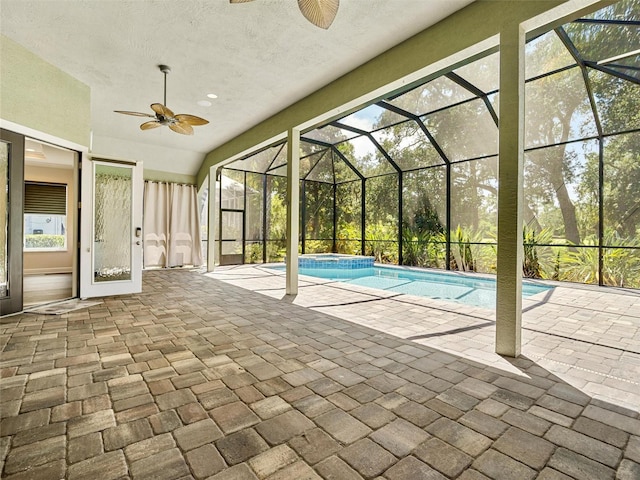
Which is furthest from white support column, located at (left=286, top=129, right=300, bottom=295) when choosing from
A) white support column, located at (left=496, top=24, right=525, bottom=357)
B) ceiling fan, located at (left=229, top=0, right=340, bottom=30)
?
white support column, located at (left=496, top=24, right=525, bottom=357)

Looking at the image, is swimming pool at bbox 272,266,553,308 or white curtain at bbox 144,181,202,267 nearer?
swimming pool at bbox 272,266,553,308

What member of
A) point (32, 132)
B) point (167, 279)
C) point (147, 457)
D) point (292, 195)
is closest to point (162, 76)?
point (32, 132)

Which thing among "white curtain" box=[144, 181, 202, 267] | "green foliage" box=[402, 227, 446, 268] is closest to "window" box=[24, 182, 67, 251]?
"white curtain" box=[144, 181, 202, 267]

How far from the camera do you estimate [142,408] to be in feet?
5.92

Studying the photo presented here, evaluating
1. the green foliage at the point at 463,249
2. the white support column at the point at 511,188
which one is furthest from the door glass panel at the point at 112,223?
the green foliage at the point at 463,249

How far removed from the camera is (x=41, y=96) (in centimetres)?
398

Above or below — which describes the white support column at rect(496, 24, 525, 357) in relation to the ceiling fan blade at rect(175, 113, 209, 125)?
below

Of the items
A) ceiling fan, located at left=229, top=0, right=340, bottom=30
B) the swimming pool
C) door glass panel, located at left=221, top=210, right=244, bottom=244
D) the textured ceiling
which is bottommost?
the swimming pool

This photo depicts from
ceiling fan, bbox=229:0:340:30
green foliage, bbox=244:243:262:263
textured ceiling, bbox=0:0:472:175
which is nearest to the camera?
ceiling fan, bbox=229:0:340:30

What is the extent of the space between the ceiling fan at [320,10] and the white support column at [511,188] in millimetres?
1550

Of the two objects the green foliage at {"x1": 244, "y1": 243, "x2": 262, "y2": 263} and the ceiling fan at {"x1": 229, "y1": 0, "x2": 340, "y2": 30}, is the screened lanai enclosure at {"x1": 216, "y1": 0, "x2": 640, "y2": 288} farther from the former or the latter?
the ceiling fan at {"x1": 229, "y1": 0, "x2": 340, "y2": 30}

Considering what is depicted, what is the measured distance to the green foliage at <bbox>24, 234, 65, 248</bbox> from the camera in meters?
8.17

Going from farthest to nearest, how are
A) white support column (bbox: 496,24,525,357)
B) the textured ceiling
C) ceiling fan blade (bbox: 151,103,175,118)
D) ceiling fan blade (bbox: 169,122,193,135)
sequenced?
ceiling fan blade (bbox: 169,122,193,135)
ceiling fan blade (bbox: 151,103,175,118)
the textured ceiling
white support column (bbox: 496,24,525,357)

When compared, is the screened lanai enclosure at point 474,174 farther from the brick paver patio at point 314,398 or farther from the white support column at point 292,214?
the brick paver patio at point 314,398
